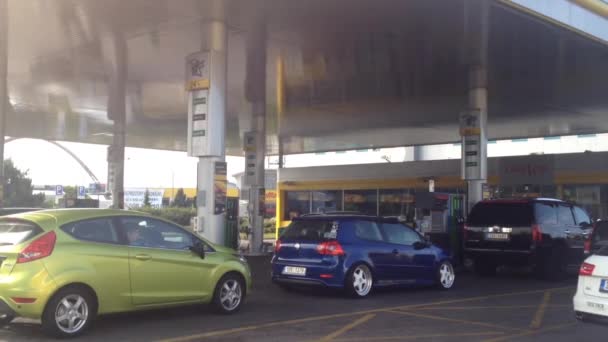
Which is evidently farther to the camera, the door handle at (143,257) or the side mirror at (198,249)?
the side mirror at (198,249)

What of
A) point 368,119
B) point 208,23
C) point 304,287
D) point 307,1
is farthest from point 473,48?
point 368,119

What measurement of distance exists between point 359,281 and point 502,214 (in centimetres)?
494

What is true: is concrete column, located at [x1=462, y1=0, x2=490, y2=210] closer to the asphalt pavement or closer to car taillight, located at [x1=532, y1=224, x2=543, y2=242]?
car taillight, located at [x1=532, y1=224, x2=543, y2=242]

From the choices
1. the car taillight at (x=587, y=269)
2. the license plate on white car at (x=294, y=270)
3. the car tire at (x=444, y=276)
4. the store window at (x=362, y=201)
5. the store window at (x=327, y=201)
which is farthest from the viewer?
the store window at (x=327, y=201)

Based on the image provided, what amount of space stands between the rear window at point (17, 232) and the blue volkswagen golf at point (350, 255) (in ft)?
15.2

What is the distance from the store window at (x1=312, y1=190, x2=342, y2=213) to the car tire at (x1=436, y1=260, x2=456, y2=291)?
17.6m

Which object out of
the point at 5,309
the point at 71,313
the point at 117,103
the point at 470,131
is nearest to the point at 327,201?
the point at 117,103

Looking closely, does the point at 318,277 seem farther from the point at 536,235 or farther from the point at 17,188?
the point at 17,188

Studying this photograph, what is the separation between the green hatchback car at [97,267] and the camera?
6816mm

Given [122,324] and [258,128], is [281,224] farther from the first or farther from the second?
[122,324]

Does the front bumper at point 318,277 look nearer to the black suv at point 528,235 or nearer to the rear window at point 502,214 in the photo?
the black suv at point 528,235

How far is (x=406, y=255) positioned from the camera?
11.4 m

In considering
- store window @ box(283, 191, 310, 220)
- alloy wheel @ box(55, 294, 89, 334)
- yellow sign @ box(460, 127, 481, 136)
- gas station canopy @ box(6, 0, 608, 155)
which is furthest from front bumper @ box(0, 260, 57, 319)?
store window @ box(283, 191, 310, 220)

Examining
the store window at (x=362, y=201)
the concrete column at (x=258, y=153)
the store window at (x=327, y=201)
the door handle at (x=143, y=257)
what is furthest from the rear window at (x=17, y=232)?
the store window at (x=327, y=201)
